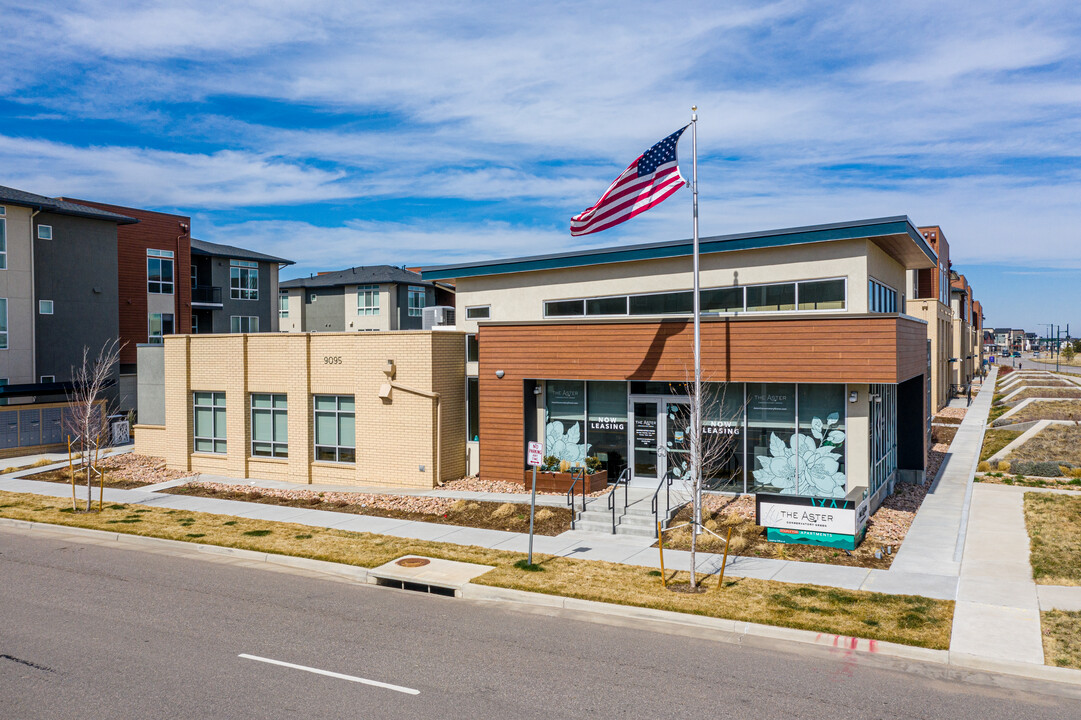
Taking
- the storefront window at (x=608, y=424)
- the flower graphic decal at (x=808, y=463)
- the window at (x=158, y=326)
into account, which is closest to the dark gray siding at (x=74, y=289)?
the window at (x=158, y=326)

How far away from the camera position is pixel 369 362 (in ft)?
82.9

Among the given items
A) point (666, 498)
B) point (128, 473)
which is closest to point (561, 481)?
point (666, 498)

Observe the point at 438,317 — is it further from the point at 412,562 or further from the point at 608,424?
the point at 412,562

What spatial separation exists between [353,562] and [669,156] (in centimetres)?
1076

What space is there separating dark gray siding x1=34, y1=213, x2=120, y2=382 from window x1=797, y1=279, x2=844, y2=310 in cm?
→ 3607

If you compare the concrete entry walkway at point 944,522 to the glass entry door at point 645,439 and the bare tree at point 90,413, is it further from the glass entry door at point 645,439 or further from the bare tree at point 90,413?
the bare tree at point 90,413

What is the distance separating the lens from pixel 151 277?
4897 cm

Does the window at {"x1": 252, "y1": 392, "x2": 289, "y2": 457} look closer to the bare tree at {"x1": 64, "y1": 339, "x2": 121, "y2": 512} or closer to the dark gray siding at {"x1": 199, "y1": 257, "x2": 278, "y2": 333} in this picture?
the bare tree at {"x1": 64, "y1": 339, "x2": 121, "y2": 512}

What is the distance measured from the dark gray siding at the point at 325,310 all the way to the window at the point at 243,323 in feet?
34.9

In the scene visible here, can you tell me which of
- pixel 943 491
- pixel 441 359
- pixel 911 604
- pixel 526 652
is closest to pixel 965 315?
pixel 943 491

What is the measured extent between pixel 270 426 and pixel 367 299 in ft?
136

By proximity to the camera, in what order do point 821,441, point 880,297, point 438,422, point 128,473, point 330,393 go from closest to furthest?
point 821,441 < point 880,297 < point 438,422 < point 330,393 < point 128,473

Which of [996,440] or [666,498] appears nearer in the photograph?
[666,498]

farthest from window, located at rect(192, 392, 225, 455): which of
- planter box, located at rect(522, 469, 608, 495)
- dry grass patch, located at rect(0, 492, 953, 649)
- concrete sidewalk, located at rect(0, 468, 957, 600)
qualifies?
planter box, located at rect(522, 469, 608, 495)
